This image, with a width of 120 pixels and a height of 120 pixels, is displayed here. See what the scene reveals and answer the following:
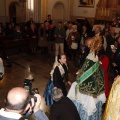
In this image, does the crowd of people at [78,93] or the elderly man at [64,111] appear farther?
the elderly man at [64,111]

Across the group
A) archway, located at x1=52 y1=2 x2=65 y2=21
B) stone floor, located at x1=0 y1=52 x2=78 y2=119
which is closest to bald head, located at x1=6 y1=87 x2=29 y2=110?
stone floor, located at x1=0 y1=52 x2=78 y2=119

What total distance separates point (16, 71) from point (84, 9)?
1010cm

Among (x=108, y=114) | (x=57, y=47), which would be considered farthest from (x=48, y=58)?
(x=108, y=114)

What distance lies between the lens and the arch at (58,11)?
55.3 ft

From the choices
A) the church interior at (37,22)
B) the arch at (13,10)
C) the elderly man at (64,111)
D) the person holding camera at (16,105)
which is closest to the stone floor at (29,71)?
the church interior at (37,22)

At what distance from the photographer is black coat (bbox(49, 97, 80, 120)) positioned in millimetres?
2957

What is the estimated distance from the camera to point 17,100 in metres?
1.98

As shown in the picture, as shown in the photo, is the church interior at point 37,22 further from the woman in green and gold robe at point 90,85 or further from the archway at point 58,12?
the woman in green and gold robe at point 90,85

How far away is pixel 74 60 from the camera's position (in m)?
10.3

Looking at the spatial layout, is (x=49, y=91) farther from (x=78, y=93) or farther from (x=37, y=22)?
(x=37, y=22)

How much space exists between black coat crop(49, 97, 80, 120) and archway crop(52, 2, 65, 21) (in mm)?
14411

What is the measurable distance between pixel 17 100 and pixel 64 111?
1135 mm

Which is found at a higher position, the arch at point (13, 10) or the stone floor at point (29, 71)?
the arch at point (13, 10)

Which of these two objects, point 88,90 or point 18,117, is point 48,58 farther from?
point 18,117
